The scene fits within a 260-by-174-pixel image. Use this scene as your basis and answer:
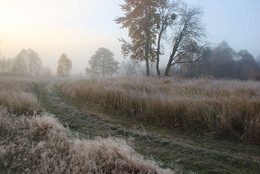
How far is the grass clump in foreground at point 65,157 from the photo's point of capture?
1.64 metres

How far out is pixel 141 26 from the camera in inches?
507

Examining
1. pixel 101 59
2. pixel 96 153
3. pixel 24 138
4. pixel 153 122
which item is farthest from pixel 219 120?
pixel 101 59

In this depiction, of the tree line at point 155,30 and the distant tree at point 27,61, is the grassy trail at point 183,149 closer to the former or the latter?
the tree line at point 155,30

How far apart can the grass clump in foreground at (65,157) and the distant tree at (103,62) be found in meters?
34.3

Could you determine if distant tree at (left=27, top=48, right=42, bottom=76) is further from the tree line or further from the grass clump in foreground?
the grass clump in foreground

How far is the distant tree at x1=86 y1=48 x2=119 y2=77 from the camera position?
35831 millimetres

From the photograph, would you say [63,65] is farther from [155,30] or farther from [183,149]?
[183,149]

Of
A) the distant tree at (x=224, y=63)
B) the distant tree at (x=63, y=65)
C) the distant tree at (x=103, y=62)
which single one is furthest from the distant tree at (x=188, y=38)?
the distant tree at (x=63, y=65)

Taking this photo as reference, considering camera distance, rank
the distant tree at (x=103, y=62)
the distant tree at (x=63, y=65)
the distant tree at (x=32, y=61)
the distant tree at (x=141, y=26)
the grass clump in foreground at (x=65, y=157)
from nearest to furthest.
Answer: the grass clump in foreground at (x=65, y=157)
the distant tree at (x=141, y=26)
the distant tree at (x=103, y=62)
the distant tree at (x=63, y=65)
the distant tree at (x=32, y=61)

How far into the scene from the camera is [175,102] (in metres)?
3.49

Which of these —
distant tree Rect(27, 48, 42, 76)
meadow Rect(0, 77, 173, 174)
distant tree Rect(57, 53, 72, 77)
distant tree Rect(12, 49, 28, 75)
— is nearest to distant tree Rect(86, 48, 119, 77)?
distant tree Rect(57, 53, 72, 77)

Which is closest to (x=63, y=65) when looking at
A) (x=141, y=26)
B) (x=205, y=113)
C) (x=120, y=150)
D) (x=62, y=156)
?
(x=141, y=26)

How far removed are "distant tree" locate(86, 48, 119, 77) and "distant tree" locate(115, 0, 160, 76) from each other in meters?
22.7

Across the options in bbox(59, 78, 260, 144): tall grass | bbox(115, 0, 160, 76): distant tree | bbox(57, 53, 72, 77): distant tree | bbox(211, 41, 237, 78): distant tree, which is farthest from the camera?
bbox(57, 53, 72, 77): distant tree
